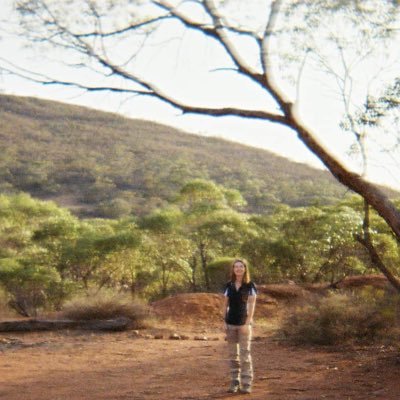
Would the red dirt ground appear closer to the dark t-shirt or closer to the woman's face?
the dark t-shirt

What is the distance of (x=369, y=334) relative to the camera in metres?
12.4

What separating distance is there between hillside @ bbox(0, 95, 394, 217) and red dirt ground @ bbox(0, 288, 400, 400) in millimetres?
35291

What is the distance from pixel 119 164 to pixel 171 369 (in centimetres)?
5278

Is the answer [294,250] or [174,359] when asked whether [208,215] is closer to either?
[294,250]

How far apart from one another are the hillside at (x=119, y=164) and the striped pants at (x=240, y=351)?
131 feet

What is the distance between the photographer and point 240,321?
8336 millimetres

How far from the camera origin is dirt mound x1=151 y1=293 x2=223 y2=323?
61.2ft

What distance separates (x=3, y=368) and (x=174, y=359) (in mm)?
2485

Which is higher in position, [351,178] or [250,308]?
[351,178]

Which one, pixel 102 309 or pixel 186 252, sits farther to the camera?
pixel 186 252

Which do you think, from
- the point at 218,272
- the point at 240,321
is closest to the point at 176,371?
the point at 240,321

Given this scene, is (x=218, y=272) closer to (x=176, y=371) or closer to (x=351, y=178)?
(x=176, y=371)

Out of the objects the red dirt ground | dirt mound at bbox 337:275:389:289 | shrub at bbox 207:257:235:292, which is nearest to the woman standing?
the red dirt ground

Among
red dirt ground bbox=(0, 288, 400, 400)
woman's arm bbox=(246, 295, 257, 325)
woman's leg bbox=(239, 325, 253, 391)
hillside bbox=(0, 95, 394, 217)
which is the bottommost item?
red dirt ground bbox=(0, 288, 400, 400)
